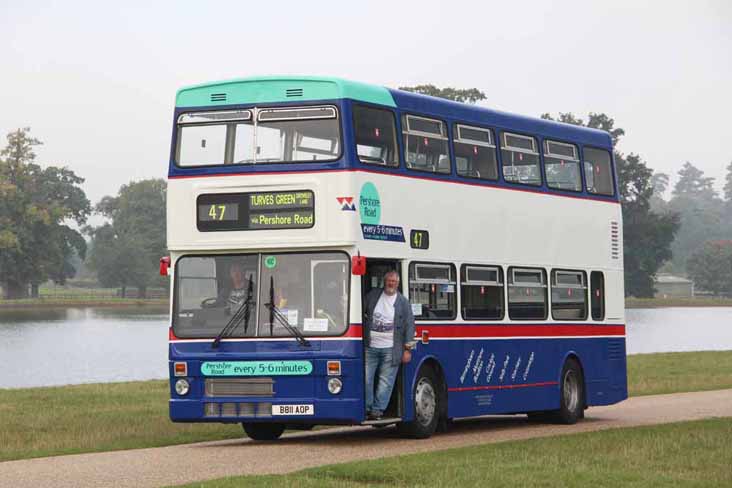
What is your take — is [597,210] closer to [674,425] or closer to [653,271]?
[674,425]

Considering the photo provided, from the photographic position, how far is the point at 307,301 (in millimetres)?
18375

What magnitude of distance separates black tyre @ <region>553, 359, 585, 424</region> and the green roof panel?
6.34 meters

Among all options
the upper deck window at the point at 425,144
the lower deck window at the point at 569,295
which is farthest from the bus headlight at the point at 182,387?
the lower deck window at the point at 569,295

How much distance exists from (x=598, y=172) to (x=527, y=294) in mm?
3316

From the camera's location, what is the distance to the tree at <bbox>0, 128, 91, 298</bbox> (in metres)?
122

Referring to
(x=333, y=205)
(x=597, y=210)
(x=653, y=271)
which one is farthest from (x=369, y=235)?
(x=653, y=271)

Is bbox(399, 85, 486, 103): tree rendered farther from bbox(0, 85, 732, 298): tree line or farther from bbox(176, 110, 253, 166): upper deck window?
bbox(176, 110, 253, 166): upper deck window

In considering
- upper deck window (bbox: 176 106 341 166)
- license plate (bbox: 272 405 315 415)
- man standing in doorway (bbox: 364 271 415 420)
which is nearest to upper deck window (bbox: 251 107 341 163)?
upper deck window (bbox: 176 106 341 166)

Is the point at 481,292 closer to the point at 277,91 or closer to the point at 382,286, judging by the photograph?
the point at 382,286

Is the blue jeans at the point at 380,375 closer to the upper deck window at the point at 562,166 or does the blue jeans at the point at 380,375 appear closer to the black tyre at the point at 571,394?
the black tyre at the point at 571,394

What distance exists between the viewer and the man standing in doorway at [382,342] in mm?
18703

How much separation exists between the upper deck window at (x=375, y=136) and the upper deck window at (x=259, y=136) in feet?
1.16

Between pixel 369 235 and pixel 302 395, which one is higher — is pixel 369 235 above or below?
above

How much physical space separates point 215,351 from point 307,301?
1.26 metres
